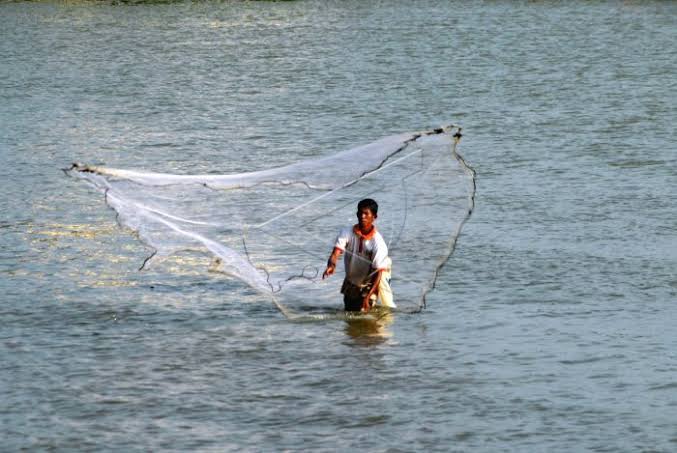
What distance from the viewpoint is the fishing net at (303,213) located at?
45.7 ft

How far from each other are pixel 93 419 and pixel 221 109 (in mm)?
19351

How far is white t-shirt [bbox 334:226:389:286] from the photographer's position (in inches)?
556

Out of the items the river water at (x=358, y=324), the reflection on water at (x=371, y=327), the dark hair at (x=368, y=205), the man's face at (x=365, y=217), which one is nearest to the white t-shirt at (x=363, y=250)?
the man's face at (x=365, y=217)

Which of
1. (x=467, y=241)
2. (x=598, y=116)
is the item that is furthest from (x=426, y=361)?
(x=598, y=116)

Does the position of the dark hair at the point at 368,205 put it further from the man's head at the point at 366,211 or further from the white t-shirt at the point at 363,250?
the white t-shirt at the point at 363,250

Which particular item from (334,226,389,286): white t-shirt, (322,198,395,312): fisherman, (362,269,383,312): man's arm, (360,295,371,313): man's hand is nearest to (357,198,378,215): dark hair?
(322,198,395,312): fisherman

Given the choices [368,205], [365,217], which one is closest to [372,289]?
[365,217]

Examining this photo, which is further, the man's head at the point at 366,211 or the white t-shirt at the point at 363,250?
the white t-shirt at the point at 363,250

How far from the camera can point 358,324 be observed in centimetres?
1484

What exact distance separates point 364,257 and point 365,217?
498mm

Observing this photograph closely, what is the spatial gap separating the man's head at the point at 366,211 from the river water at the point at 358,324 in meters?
1.27

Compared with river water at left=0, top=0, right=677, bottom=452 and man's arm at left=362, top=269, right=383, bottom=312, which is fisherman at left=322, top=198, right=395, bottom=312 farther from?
river water at left=0, top=0, right=677, bottom=452

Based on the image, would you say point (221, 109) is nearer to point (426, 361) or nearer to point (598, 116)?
point (598, 116)

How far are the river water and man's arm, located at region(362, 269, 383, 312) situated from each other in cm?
23
